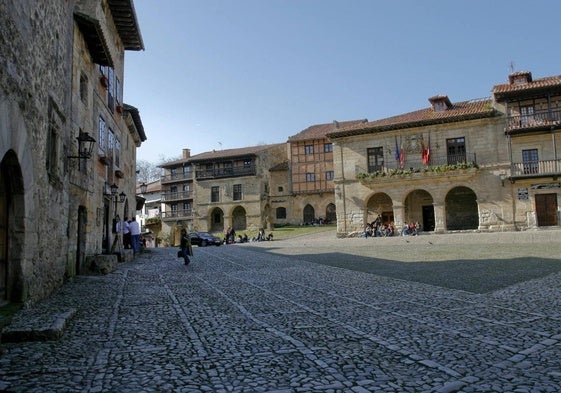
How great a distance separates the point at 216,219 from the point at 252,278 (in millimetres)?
43621

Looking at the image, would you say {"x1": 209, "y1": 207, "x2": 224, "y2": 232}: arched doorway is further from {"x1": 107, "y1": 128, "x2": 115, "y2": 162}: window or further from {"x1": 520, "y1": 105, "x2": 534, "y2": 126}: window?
{"x1": 107, "y1": 128, "x2": 115, "y2": 162}: window

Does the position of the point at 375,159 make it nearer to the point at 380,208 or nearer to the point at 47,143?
the point at 380,208

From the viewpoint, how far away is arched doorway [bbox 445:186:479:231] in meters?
32.3

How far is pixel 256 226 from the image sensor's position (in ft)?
163

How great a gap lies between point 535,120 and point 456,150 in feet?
16.5

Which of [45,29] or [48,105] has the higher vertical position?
[45,29]

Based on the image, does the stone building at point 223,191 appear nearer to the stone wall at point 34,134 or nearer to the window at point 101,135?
the window at point 101,135

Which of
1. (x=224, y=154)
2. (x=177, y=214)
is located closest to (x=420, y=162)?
(x=224, y=154)

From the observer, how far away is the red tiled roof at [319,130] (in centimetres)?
4911

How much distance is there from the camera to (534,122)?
93.7ft

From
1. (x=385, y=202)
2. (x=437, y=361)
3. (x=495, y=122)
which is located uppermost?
(x=495, y=122)

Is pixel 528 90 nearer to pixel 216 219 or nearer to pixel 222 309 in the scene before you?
pixel 222 309

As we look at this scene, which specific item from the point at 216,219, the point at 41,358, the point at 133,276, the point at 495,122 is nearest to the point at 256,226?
the point at 216,219

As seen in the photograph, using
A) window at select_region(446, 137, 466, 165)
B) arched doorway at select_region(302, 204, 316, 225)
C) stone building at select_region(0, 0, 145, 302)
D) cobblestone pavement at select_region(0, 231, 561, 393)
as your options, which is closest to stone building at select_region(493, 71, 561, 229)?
window at select_region(446, 137, 466, 165)
